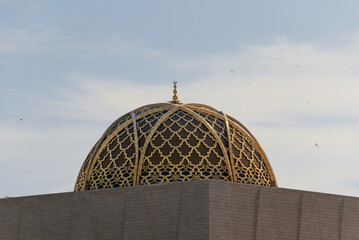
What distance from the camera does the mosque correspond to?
78.5 ft

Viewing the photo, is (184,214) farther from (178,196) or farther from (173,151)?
(173,151)

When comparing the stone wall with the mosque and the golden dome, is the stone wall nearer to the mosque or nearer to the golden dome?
the mosque

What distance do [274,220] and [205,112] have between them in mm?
4407

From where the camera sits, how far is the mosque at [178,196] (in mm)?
23922

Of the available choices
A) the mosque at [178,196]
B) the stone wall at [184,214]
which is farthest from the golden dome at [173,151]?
the stone wall at [184,214]

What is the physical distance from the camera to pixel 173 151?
26266mm

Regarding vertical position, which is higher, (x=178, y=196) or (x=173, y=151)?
(x=173, y=151)

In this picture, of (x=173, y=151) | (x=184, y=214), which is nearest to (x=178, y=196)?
(x=184, y=214)

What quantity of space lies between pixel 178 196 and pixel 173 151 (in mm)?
2459

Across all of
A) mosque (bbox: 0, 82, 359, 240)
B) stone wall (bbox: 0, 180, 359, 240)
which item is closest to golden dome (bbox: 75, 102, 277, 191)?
mosque (bbox: 0, 82, 359, 240)

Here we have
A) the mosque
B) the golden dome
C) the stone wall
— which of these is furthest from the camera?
the golden dome

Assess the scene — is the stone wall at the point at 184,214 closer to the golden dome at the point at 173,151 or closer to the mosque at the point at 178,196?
the mosque at the point at 178,196

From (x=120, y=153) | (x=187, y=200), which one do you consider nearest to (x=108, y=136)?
(x=120, y=153)

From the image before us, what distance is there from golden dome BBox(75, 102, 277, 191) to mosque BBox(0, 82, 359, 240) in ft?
0.08
